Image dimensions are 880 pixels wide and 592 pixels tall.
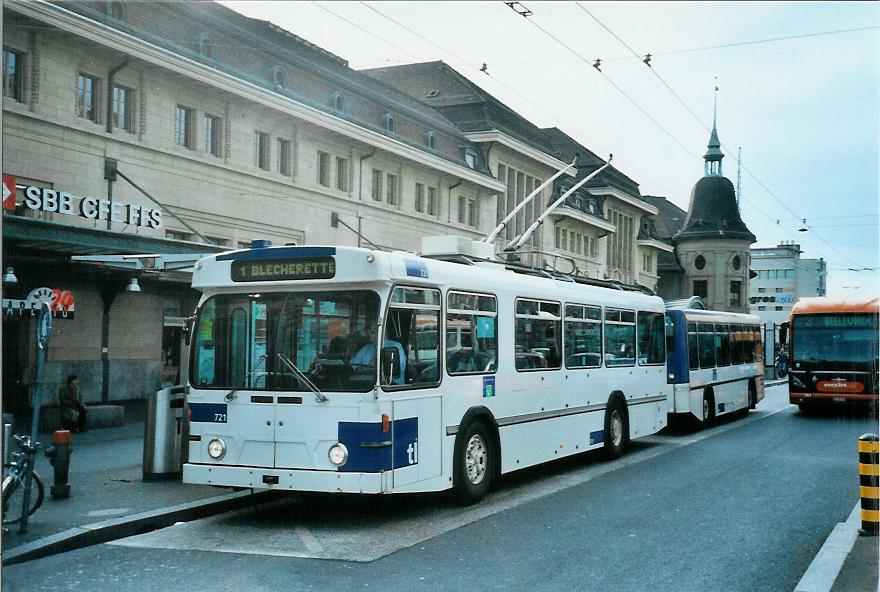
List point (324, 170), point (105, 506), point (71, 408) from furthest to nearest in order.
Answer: point (324, 170)
point (71, 408)
point (105, 506)

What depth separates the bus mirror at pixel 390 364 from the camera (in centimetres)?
903

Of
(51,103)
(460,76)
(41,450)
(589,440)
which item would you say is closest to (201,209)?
(51,103)

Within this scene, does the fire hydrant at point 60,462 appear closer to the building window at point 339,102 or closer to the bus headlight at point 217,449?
the bus headlight at point 217,449

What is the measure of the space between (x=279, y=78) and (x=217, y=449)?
19.3 m

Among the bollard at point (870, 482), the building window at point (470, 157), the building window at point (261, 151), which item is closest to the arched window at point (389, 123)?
the building window at point (261, 151)

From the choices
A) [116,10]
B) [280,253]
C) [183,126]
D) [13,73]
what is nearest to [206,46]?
[183,126]

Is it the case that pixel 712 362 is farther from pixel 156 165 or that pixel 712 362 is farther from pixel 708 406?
pixel 156 165

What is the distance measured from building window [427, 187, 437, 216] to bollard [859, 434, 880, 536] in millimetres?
28368

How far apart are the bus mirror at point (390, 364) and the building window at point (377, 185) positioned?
23503 millimetres

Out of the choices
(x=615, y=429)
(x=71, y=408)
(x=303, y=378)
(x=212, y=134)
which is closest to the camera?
(x=303, y=378)

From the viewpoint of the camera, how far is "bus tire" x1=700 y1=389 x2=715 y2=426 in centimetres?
2084

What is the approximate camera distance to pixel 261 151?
2702 cm

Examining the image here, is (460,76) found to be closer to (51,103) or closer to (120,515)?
(51,103)

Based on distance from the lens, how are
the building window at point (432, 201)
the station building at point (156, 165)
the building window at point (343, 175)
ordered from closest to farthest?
the station building at point (156, 165) → the building window at point (343, 175) → the building window at point (432, 201)
